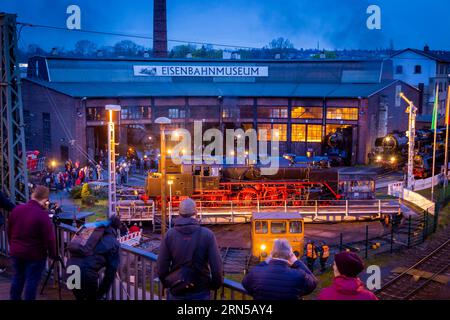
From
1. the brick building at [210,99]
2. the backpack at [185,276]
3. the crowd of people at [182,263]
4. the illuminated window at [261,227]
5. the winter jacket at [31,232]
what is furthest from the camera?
the brick building at [210,99]

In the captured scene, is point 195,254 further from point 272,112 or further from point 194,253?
point 272,112

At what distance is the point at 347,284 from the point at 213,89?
47.0 metres

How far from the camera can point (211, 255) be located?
17.1 ft

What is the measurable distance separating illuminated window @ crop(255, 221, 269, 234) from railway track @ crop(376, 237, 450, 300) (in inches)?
233

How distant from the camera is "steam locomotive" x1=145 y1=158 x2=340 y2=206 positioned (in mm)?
28719

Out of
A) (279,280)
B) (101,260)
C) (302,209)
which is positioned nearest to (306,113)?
(302,209)

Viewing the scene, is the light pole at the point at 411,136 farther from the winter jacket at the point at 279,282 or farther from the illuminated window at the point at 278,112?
the winter jacket at the point at 279,282

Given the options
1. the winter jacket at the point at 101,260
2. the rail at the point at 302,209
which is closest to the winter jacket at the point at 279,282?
the winter jacket at the point at 101,260

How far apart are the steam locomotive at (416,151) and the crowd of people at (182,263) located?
37260 mm

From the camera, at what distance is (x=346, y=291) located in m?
4.84

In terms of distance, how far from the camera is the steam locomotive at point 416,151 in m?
39.6

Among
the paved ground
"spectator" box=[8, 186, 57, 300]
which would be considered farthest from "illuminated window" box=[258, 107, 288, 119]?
"spectator" box=[8, 186, 57, 300]

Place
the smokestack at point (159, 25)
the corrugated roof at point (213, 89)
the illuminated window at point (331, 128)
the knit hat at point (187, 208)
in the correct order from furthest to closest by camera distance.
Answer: the smokestack at point (159, 25) < the illuminated window at point (331, 128) < the corrugated roof at point (213, 89) < the knit hat at point (187, 208)
